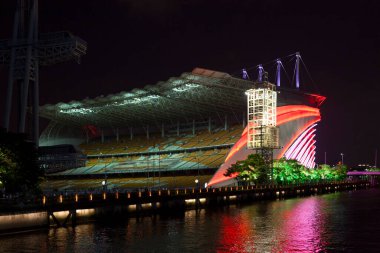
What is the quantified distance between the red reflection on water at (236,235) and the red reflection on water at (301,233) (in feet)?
7.12

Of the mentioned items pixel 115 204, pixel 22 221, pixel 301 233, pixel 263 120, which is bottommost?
pixel 301 233

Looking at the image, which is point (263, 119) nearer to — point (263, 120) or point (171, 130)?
point (263, 120)

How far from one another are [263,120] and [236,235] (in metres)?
63.0

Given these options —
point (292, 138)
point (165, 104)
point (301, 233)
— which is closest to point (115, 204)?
point (301, 233)

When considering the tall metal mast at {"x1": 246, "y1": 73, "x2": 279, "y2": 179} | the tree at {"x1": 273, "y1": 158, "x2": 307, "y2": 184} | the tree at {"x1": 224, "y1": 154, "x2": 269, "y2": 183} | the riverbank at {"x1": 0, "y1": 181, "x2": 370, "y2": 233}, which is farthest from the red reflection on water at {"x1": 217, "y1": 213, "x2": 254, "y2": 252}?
the tree at {"x1": 273, "y1": 158, "x2": 307, "y2": 184}

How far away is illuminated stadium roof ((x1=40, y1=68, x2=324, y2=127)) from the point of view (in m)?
110

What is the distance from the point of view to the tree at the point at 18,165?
48594 millimetres

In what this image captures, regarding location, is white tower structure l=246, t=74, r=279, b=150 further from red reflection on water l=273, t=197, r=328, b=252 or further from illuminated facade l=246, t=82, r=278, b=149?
red reflection on water l=273, t=197, r=328, b=252

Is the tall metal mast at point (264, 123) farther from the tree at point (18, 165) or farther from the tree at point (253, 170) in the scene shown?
the tree at point (18, 165)

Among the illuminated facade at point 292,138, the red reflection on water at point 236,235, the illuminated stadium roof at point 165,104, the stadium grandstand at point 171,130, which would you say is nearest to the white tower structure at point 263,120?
the stadium grandstand at point 171,130

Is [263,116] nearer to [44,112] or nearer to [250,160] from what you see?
[250,160]

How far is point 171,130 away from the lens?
496ft

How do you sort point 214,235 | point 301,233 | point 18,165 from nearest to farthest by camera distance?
point 214,235, point 301,233, point 18,165

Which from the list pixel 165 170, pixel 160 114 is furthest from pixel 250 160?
pixel 160 114
